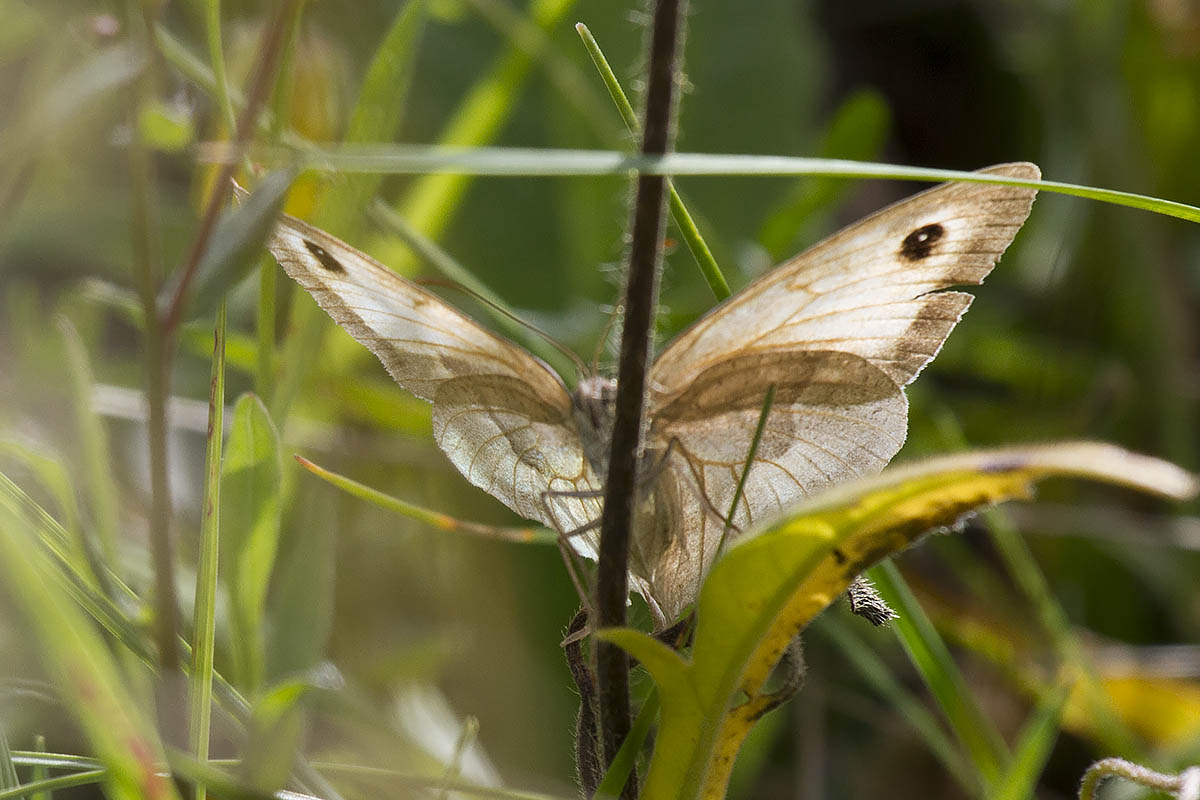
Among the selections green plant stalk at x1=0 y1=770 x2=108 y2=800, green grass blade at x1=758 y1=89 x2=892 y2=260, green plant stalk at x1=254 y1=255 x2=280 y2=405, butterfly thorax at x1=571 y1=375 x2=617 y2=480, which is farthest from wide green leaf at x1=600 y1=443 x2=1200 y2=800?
green grass blade at x1=758 y1=89 x2=892 y2=260

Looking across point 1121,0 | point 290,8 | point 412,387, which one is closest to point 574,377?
point 412,387

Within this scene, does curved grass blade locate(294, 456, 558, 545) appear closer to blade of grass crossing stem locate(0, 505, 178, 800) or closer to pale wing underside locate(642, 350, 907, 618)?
pale wing underside locate(642, 350, 907, 618)

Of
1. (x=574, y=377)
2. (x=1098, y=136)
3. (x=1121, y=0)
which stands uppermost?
(x=1121, y=0)

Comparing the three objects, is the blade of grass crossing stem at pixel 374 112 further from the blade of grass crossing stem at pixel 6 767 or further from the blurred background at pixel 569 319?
the blade of grass crossing stem at pixel 6 767

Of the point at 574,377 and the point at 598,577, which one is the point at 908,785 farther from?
the point at 598,577

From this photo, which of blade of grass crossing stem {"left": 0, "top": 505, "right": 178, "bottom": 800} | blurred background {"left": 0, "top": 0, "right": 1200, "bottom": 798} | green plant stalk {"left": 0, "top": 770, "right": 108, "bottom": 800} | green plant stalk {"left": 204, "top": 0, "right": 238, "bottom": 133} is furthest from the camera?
blurred background {"left": 0, "top": 0, "right": 1200, "bottom": 798}
